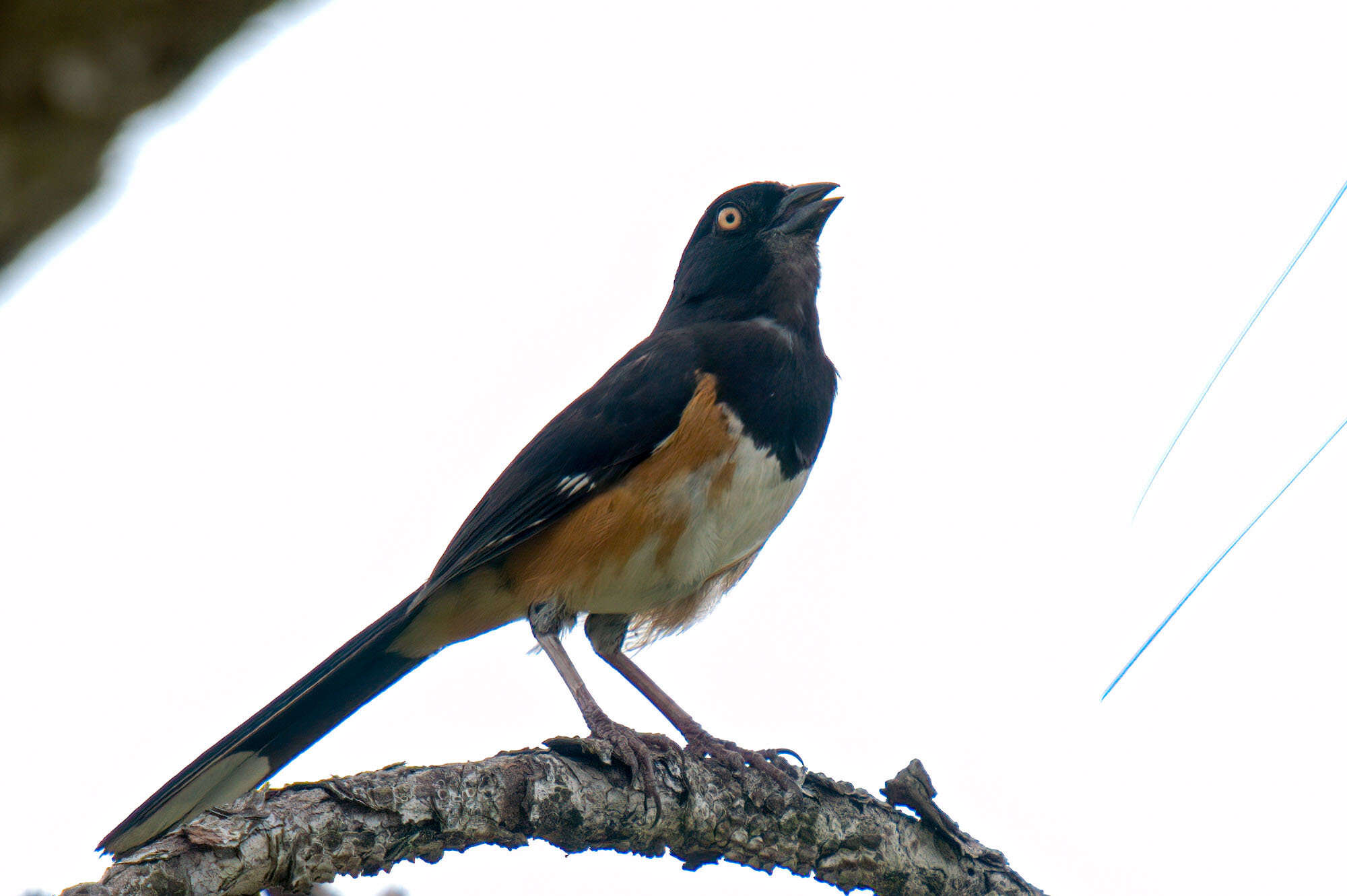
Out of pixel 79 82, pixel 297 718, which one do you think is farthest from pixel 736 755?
pixel 79 82

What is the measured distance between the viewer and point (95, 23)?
69 cm

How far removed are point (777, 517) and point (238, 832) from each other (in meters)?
1.91

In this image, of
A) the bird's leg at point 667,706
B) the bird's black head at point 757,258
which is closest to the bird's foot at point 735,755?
the bird's leg at point 667,706

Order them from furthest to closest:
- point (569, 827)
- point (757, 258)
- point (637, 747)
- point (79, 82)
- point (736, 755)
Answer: point (757, 258)
point (736, 755)
point (637, 747)
point (569, 827)
point (79, 82)

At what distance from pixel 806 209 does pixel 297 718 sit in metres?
2.33

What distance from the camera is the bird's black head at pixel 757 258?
3.86m

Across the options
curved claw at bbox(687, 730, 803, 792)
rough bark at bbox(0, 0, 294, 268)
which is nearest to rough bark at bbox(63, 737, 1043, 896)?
curved claw at bbox(687, 730, 803, 792)

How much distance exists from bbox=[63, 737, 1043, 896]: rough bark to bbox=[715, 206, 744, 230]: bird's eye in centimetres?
192

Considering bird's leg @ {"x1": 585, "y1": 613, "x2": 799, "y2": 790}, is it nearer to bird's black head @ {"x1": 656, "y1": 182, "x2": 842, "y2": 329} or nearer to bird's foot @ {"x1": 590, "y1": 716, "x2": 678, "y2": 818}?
bird's foot @ {"x1": 590, "y1": 716, "x2": 678, "y2": 818}

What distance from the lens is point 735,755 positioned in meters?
3.09

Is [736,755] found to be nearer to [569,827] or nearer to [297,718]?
[569,827]

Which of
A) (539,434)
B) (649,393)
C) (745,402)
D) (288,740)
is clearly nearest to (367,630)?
(288,740)

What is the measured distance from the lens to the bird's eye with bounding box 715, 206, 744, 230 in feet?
13.4

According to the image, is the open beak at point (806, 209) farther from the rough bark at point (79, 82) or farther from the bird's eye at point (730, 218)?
the rough bark at point (79, 82)
